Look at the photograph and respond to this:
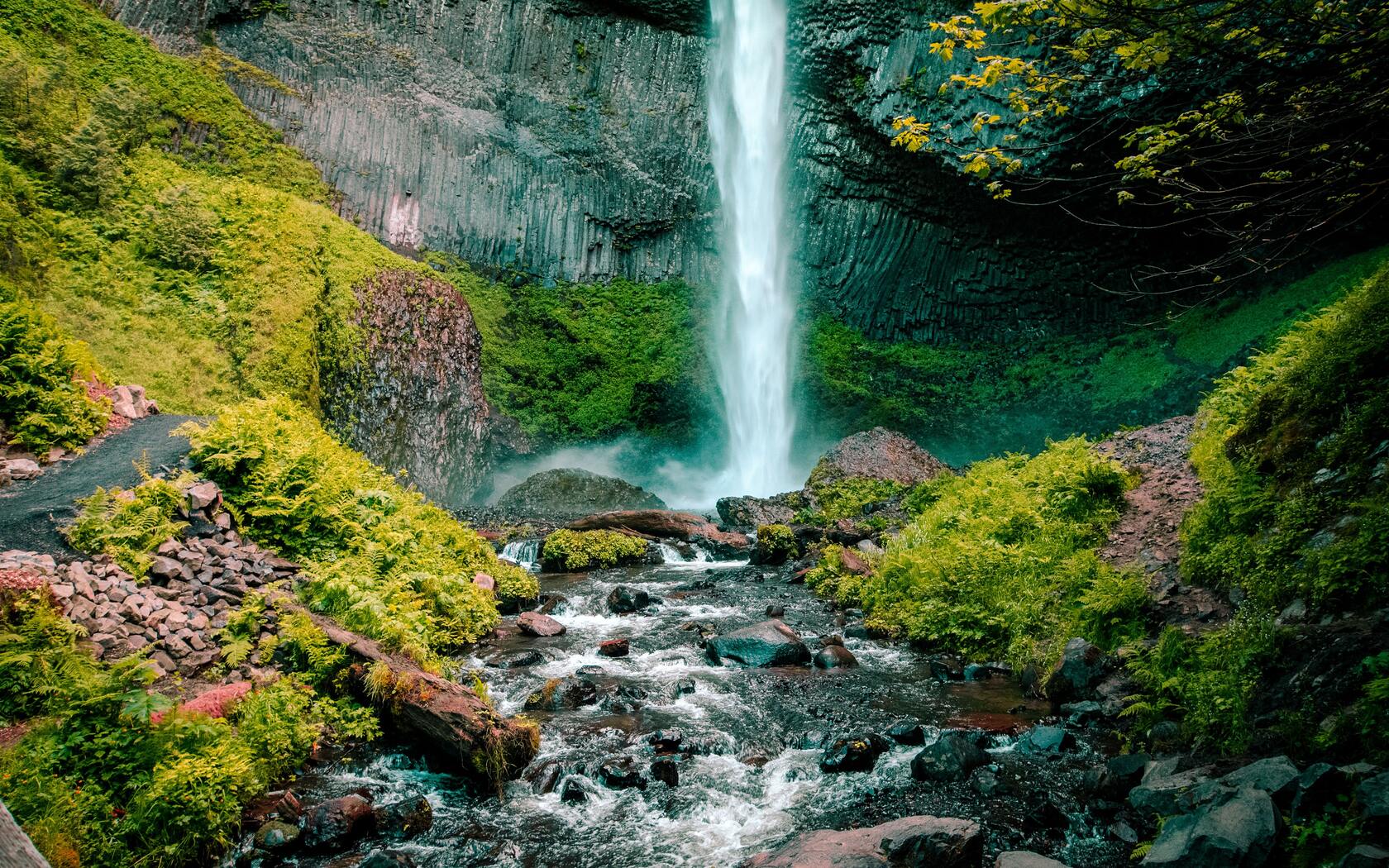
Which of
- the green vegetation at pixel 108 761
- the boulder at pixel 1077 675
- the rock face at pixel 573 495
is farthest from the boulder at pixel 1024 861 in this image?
the rock face at pixel 573 495

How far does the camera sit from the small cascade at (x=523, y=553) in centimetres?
1421

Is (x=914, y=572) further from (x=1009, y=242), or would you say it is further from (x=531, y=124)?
(x=531, y=124)

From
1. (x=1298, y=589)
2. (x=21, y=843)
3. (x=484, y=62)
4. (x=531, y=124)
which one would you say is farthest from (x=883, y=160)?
(x=21, y=843)

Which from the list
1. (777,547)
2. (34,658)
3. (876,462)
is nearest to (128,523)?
(34,658)

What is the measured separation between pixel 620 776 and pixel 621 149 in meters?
28.4

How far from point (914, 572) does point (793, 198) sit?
23025 mm

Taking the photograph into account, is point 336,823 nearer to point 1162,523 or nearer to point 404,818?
point 404,818

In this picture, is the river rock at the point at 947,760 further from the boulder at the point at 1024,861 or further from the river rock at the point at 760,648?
the river rock at the point at 760,648

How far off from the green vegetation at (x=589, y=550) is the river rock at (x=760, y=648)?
19.1 feet

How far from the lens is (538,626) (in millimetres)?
9172

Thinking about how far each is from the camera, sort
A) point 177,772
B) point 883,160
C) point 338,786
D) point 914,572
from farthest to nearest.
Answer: point 883,160
point 914,572
point 338,786
point 177,772

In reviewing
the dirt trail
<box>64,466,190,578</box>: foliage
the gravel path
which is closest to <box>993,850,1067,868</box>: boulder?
the dirt trail

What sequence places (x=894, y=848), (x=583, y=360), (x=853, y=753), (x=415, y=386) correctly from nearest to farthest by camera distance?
(x=894, y=848) < (x=853, y=753) < (x=415, y=386) < (x=583, y=360)

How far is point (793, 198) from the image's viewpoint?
29453 millimetres
